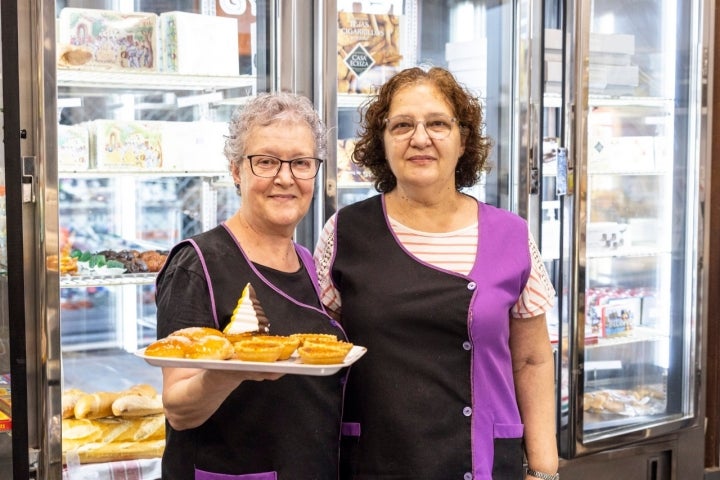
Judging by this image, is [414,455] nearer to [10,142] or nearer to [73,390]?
[10,142]

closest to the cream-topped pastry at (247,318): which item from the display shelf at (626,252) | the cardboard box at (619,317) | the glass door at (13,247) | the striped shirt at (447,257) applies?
the striped shirt at (447,257)

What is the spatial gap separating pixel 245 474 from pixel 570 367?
1987 mm

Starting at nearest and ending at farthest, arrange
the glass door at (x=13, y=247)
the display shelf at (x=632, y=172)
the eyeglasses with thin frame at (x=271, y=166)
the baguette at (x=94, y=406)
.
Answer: the eyeglasses with thin frame at (x=271, y=166), the glass door at (x=13, y=247), the baguette at (x=94, y=406), the display shelf at (x=632, y=172)

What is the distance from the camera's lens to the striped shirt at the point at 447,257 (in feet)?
6.99

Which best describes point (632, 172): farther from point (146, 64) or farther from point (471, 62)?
point (146, 64)

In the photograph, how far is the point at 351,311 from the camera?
6.82 ft

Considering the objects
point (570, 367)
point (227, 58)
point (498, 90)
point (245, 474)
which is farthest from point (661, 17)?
point (245, 474)

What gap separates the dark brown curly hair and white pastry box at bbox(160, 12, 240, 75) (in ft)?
3.51

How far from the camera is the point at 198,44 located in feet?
10.5

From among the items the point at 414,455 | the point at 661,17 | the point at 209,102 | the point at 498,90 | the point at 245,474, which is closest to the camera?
the point at 245,474

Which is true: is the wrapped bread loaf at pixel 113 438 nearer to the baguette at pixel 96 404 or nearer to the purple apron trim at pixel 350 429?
the baguette at pixel 96 404

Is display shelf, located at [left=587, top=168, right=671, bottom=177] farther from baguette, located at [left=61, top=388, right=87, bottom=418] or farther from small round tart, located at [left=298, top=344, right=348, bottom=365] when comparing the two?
small round tart, located at [left=298, top=344, right=348, bottom=365]

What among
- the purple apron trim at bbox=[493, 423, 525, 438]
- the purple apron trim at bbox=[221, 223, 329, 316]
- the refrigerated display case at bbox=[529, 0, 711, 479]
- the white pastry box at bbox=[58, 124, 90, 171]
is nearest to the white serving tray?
the purple apron trim at bbox=[221, 223, 329, 316]

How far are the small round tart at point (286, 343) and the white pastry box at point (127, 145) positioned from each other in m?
1.56
